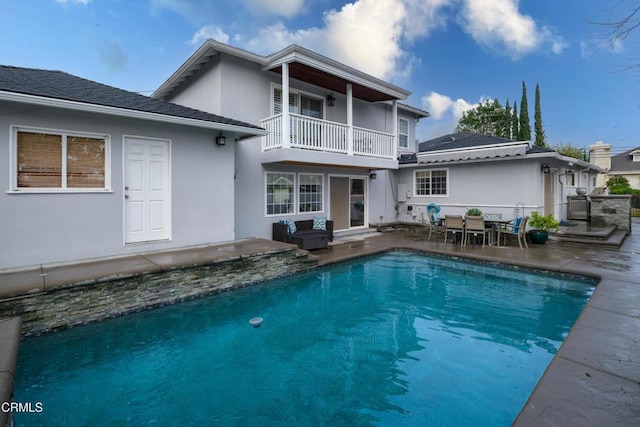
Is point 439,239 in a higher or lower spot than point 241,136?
lower

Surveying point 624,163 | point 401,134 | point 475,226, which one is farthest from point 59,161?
point 624,163

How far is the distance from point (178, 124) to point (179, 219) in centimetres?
230

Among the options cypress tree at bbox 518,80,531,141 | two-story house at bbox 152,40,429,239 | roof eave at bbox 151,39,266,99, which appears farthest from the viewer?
cypress tree at bbox 518,80,531,141

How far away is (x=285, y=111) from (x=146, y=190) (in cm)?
428

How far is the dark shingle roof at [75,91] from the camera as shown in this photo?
5694 mm

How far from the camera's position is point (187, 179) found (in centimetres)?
788

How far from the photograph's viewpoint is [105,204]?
6.66 meters

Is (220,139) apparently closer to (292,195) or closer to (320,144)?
(320,144)

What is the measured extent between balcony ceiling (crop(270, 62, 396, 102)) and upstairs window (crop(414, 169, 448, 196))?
390 centimetres

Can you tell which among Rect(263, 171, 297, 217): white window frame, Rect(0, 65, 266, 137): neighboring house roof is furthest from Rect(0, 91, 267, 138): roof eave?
Rect(263, 171, 297, 217): white window frame

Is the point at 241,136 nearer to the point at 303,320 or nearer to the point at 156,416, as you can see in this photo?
the point at 303,320

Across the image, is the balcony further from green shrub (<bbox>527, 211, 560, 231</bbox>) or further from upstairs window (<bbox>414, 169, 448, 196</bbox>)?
green shrub (<bbox>527, 211, 560, 231</bbox>)

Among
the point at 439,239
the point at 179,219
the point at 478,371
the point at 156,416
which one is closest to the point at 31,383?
the point at 156,416

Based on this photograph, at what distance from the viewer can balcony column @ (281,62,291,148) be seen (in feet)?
29.9
